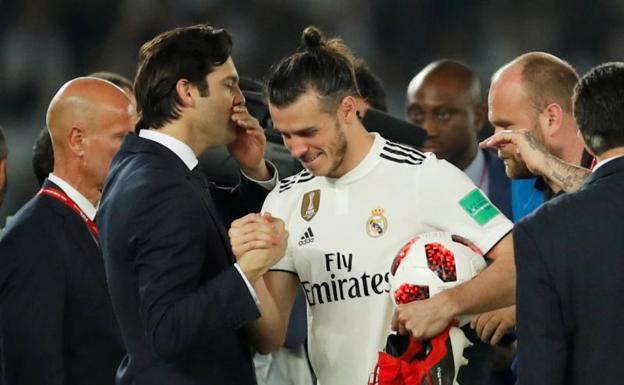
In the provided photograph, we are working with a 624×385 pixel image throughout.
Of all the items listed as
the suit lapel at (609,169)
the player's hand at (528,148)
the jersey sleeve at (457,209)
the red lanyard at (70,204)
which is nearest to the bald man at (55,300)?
the red lanyard at (70,204)

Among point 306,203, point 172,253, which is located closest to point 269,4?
point 306,203

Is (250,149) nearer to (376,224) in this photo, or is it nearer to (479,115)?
(376,224)

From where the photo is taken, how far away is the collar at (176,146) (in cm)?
338

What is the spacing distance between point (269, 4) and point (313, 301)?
449cm

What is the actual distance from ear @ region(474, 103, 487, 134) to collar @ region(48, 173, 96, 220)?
2496mm

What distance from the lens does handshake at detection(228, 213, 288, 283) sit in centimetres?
311

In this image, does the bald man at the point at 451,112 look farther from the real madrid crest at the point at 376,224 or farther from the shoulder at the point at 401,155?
the real madrid crest at the point at 376,224

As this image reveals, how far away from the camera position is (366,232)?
344 centimetres

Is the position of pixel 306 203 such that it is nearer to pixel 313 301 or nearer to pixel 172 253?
pixel 313 301

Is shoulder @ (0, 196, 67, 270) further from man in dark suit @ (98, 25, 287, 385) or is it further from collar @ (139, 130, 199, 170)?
collar @ (139, 130, 199, 170)

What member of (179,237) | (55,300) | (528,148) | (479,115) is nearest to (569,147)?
(528,148)

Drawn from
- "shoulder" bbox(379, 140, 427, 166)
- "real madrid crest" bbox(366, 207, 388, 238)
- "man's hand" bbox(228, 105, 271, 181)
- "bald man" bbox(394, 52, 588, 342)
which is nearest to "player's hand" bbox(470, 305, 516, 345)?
"bald man" bbox(394, 52, 588, 342)

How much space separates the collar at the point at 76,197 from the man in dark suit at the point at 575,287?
185 cm

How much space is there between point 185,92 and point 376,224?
676mm
